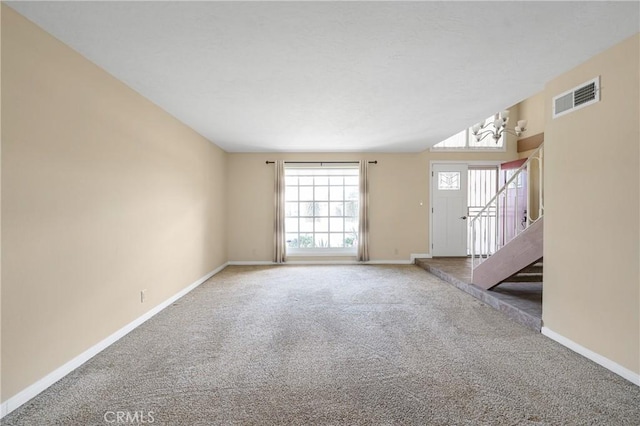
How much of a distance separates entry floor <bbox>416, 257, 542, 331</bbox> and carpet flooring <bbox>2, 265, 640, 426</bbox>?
14 cm

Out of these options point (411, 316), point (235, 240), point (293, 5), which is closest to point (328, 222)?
point (235, 240)

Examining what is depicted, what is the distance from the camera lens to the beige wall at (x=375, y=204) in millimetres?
6070

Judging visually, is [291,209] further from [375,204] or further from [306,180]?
[375,204]

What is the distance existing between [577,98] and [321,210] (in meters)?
4.58

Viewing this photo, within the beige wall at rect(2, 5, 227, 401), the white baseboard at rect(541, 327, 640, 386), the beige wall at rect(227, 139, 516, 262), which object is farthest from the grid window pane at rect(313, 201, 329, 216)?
the white baseboard at rect(541, 327, 640, 386)

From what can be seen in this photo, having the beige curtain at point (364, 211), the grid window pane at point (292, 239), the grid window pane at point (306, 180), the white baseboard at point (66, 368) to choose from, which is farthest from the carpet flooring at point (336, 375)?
the grid window pane at point (306, 180)

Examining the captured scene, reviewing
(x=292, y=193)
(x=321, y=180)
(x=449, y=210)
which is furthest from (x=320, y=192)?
(x=449, y=210)

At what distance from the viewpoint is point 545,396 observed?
1.81 meters

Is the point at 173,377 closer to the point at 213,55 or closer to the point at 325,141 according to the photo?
the point at 213,55

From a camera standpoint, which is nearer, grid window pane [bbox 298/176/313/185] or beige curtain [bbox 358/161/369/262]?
beige curtain [bbox 358/161/369/262]

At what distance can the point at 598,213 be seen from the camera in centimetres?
217

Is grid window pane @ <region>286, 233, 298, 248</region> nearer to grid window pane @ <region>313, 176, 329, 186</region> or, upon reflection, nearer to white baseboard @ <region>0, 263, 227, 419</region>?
grid window pane @ <region>313, 176, 329, 186</region>

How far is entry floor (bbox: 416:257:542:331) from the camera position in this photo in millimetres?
2938

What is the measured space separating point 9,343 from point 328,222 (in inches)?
201
